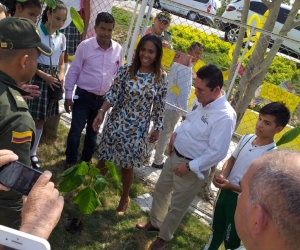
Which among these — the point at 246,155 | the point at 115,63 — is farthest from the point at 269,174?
the point at 115,63

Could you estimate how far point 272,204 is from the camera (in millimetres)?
1075

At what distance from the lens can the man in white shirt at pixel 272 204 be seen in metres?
1.03

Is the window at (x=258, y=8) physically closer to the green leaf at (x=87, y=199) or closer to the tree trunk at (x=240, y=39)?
the tree trunk at (x=240, y=39)

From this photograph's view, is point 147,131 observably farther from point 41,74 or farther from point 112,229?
point 41,74

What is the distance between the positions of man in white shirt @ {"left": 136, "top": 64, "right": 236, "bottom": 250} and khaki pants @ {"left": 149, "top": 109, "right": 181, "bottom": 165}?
1.19 metres

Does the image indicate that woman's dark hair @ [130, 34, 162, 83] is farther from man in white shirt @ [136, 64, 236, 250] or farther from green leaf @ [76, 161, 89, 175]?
green leaf @ [76, 161, 89, 175]

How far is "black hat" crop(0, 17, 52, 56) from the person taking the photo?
1907 mm

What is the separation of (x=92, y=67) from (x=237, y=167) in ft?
5.84

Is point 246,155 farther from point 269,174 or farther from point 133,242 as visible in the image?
point 269,174

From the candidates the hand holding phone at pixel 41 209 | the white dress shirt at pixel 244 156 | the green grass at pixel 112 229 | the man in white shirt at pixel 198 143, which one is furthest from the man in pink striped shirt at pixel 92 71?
the hand holding phone at pixel 41 209

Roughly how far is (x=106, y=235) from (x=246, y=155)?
1.44 m

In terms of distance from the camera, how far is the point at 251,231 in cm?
114

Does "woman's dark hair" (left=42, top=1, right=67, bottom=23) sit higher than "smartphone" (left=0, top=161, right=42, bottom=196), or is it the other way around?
"woman's dark hair" (left=42, top=1, right=67, bottom=23)

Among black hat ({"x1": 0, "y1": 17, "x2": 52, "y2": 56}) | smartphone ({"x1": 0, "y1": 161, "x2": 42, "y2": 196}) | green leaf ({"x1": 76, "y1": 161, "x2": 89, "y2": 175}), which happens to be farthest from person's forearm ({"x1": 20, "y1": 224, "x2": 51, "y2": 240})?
green leaf ({"x1": 76, "y1": 161, "x2": 89, "y2": 175})
